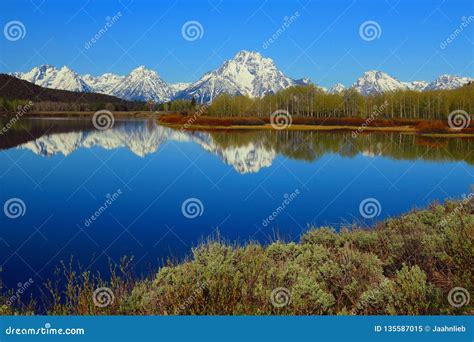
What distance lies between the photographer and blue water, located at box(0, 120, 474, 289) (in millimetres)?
8703

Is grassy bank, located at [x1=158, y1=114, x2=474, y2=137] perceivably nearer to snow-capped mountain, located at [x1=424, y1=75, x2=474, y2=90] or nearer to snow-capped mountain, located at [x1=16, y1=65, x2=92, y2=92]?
snow-capped mountain, located at [x1=424, y1=75, x2=474, y2=90]

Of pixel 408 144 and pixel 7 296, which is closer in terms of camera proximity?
pixel 7 296

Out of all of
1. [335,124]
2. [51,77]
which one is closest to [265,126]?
[335,124]

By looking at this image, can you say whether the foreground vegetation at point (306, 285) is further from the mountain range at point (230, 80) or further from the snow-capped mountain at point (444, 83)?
the snow-capped mountain at point (444, 83)

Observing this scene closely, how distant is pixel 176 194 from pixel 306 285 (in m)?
8.03

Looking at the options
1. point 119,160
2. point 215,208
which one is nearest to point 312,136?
point 119,160

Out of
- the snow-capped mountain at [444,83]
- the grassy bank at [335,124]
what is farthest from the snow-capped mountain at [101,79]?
the snow-capped mountain at [444,83]

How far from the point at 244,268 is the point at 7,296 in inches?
135

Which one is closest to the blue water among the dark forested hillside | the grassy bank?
the dark forested hillside

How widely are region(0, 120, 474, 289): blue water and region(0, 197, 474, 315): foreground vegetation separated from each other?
94 centimetres

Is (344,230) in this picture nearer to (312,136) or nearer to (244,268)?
(244,268)

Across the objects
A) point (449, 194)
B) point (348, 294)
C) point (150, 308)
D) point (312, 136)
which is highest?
point (312, 136)

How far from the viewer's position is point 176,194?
493 inches

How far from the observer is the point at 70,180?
1384 cm
